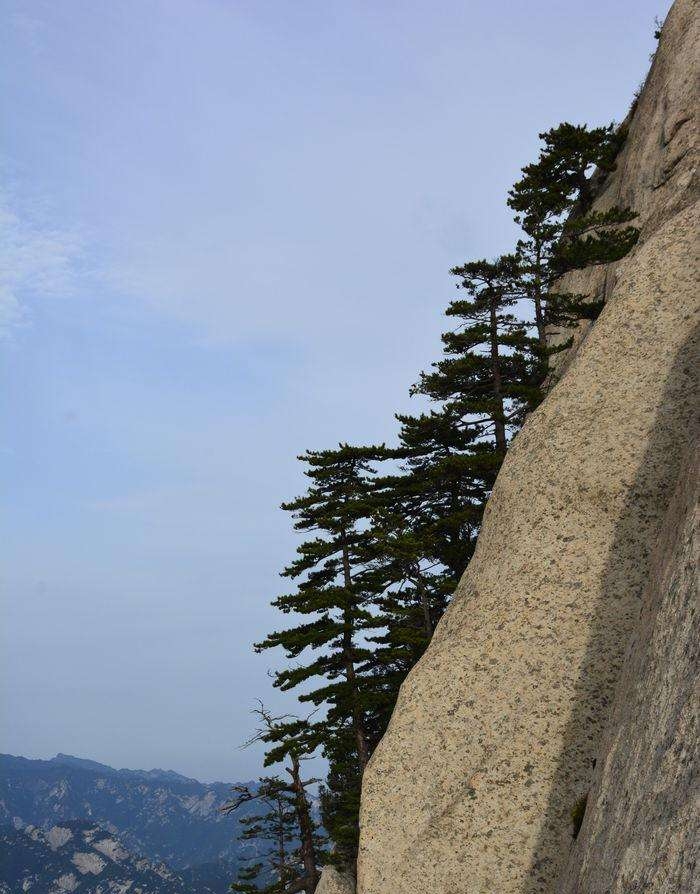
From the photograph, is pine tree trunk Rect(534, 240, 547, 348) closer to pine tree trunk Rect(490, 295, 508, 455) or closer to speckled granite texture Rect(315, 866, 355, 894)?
pine tree trunk Rect(490, 295, 508, 455)

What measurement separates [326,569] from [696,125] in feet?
79.0

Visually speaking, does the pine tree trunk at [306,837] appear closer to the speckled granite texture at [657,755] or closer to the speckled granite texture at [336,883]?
the speckled granite texture at [336,883]

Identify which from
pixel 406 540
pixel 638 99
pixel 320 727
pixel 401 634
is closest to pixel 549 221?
pixel 638 99

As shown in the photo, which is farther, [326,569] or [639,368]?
[326,569]

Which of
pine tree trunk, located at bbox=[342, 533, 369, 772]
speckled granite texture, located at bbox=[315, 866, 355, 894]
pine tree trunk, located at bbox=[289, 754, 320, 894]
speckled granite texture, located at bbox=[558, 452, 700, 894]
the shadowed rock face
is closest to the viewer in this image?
speckled granite texture, located at bbox=[558, 452, 700, 894]

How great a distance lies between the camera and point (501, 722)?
14.0m

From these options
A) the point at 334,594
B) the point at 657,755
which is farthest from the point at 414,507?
the point at 657,755

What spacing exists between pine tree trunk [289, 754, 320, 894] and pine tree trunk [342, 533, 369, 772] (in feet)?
12.0

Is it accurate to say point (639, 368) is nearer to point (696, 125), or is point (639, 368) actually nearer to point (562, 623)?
point (562, 623)

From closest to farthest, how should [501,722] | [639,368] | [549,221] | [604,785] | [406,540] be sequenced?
1. [604,785]
2. [501,722]
3. [639,368]
4. [406,540]
5. [549,221]

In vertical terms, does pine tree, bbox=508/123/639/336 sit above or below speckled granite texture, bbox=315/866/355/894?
above

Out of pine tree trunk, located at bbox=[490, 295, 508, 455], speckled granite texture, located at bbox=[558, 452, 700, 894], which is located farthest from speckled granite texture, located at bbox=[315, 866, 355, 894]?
speckled granite texture, located at bbox=[558, 452, 700, 894]

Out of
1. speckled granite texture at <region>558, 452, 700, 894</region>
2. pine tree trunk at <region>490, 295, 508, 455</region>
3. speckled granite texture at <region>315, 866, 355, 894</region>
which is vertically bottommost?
speckled granite texture at <region>315, 866, 355, 894</region>

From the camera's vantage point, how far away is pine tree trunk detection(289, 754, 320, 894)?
113 feet
